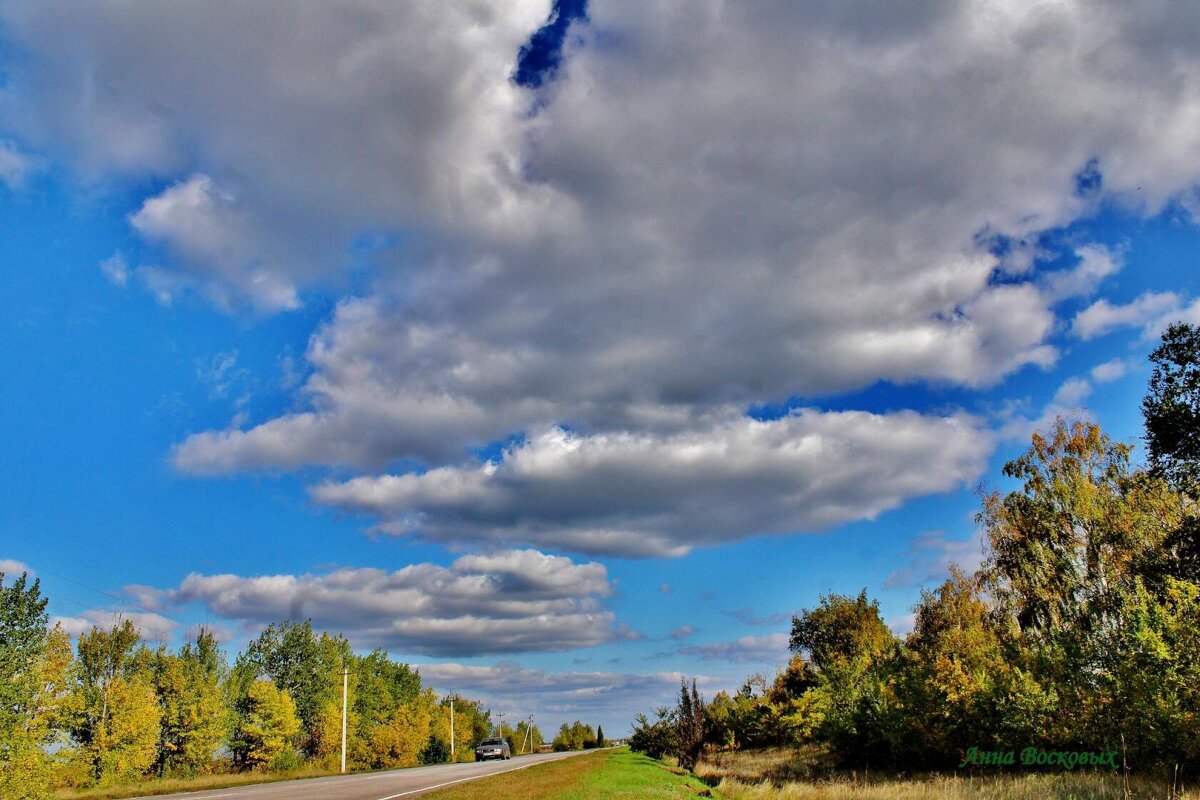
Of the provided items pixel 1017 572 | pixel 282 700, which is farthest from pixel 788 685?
pixel 282 700

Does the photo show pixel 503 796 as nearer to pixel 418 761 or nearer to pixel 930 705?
pixel 930 705

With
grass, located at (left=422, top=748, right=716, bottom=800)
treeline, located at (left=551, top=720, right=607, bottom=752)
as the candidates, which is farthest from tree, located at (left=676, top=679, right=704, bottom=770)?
treeline, located at (left=551, top=720, right=607, bottom=752)

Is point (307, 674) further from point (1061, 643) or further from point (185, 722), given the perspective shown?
point (1061, 643)

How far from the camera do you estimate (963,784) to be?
101 ft

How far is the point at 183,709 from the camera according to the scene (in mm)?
66938

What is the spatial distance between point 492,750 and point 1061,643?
1746 inches

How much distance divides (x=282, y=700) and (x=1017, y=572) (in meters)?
67.1

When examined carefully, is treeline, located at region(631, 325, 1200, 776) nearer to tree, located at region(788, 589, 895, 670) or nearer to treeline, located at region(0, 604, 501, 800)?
tree, located at region(788, 589, 895, 670)

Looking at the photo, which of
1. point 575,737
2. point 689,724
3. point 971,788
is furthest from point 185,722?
point 575,737

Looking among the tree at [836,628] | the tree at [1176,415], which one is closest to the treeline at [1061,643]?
the tree at [1176,415]

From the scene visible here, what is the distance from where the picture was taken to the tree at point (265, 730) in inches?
2815

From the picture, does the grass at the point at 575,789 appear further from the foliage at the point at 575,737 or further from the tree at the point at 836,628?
the foliage at the point at 575,737

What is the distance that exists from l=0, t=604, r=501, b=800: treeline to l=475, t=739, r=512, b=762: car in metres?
23.2

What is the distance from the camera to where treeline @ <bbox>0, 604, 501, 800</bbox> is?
41.2m
